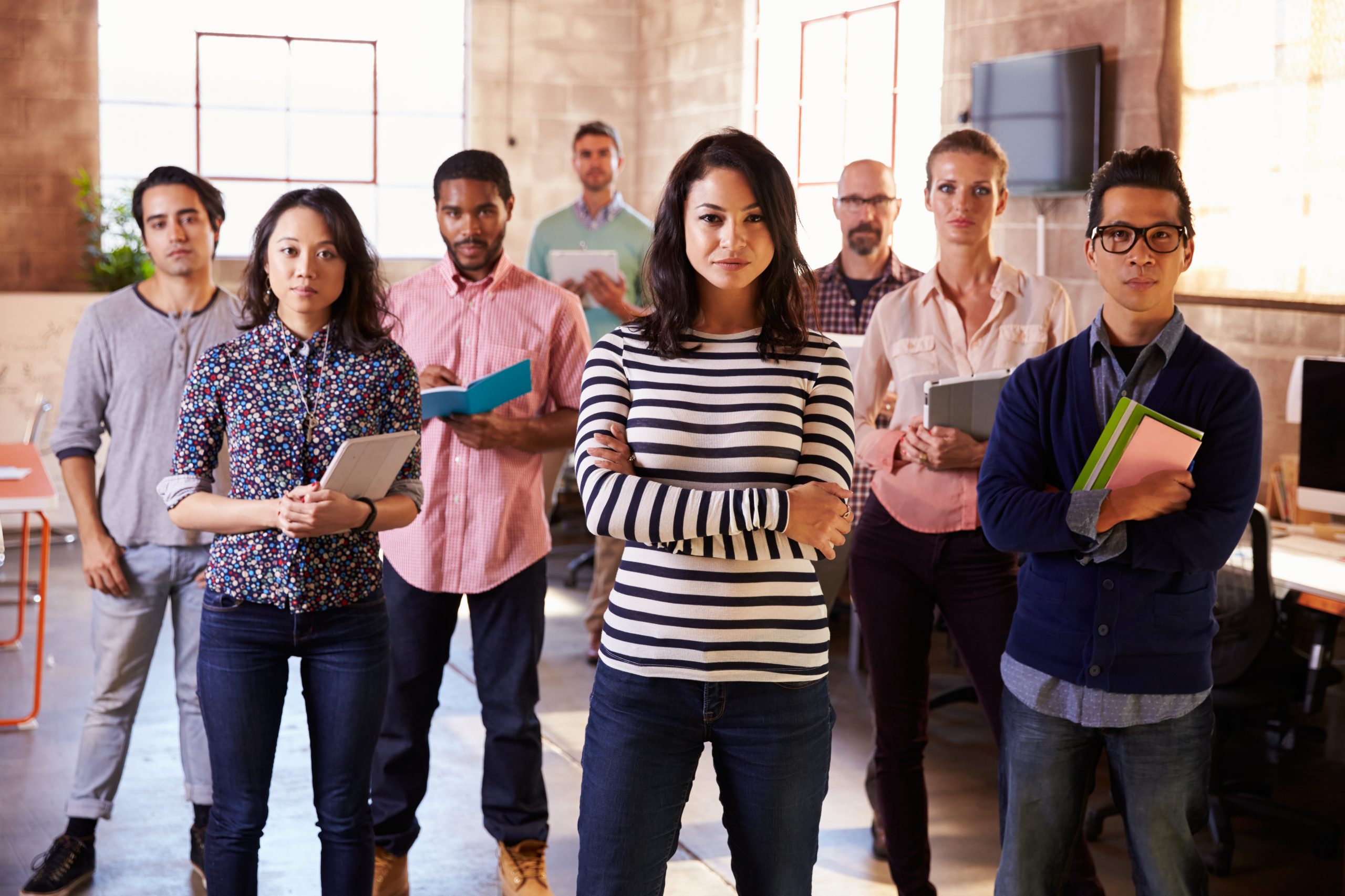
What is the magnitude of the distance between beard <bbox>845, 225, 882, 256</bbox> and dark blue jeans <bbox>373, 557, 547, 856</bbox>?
60.7 inches

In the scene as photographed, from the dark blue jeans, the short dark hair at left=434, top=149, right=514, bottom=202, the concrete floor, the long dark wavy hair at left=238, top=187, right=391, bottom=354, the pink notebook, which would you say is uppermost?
the short dark hair at left=434, top=149, right=514, bottom=202

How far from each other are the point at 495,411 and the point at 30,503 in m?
1.55

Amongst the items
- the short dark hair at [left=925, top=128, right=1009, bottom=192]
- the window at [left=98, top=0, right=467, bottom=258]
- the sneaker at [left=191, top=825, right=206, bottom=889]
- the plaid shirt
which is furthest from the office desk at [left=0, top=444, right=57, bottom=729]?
the window at [left=98, top=0, right=467, bottom=258]

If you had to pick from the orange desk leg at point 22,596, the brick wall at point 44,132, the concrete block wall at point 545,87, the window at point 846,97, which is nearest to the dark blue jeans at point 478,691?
the orange desk leg at point 22,596

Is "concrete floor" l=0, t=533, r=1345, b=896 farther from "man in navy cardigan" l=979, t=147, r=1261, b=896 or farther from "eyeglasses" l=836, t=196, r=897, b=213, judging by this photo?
"eyeglasses" l=836, t=196, r=897, b=213

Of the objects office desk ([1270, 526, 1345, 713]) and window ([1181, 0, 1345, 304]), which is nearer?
office desk ([1270, 526, 1345, 713])

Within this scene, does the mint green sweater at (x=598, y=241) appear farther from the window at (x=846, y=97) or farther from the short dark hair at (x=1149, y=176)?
the short dark hair at (x=1149, y=176)

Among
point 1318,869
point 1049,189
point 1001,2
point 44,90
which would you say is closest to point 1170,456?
point 1318,869

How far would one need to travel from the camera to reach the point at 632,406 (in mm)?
1953

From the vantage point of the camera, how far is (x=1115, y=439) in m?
2.03

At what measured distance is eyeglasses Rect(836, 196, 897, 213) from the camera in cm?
401

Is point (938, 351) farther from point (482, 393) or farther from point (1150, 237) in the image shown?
point (482, 393)

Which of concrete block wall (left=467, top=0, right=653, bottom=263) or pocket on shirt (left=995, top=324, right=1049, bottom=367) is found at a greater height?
concrete block wall (left=467, top=0, right=653, bottom=263)

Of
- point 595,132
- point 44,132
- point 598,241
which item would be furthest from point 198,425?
point 44,132
